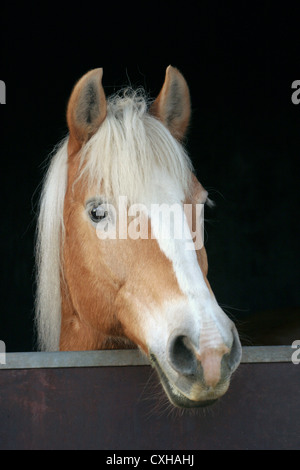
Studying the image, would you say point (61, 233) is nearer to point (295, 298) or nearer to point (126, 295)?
point (126, 295)

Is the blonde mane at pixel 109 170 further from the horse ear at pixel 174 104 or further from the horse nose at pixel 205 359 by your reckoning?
the horse nose at pixel 205 359

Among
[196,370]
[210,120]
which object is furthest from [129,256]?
[210,120]

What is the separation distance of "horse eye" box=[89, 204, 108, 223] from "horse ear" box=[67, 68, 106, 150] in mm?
338

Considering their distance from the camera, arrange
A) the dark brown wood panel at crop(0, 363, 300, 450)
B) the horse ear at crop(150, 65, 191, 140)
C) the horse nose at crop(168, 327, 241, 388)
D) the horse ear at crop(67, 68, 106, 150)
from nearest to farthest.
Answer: the horse nose at crop(168, 327, 241, 388) → the dark brown wood panel at crop(0, 363, 300, 450) → the horse ear at crop(67, 68, 106, 150) → the horse ear at crop(150, 65, 191, 140)

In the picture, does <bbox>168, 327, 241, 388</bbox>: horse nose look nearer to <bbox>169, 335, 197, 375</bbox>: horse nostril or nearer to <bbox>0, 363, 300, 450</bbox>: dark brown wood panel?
<bbox>169, 335, 197, 375</bbox>: horse nostril

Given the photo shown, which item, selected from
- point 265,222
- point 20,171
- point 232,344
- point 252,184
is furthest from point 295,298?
point 232,344

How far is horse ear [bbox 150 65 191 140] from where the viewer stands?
7.52 feet

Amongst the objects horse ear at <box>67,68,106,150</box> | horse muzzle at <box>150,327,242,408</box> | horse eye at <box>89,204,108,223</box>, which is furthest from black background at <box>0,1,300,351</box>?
horse muzzle at <box>150,327,242,408</box>

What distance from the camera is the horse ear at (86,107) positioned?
2056mm

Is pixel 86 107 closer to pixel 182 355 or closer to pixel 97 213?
pixel 97 213

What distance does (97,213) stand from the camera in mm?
1952

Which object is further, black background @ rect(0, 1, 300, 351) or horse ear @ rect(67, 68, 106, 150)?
black background @ rect(0, 1, 300, 351)

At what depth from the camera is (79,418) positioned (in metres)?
1.80

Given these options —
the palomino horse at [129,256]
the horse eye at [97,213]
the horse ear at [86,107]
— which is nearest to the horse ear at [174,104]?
the palomino horse at [129,256]
